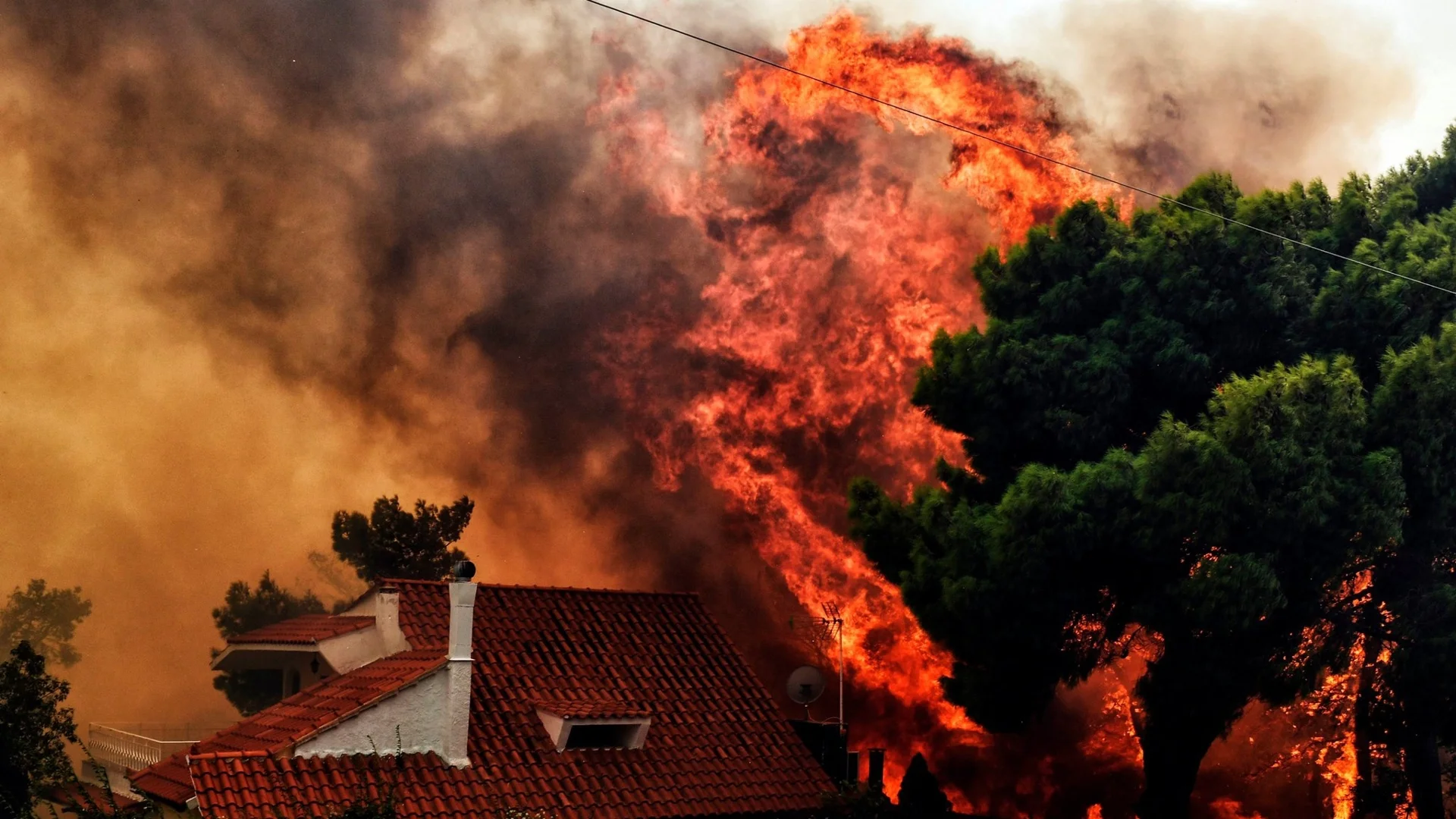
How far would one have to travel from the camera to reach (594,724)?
68.4 feet

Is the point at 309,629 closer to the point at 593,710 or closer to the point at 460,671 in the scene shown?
the point at 460,671

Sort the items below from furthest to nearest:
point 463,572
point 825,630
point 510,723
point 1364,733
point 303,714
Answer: point 825,630 < point 1364,733 < point 510,723 < point 303,714 < point 463,572

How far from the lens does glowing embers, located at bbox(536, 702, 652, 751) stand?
20.5m

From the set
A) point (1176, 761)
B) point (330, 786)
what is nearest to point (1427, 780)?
point (1176, 761)

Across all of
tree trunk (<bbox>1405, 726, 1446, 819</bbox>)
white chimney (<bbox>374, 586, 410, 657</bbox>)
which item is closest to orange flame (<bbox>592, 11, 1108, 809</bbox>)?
tree trunk (<bbox>1405, 726, 1446, 819</bbox>)

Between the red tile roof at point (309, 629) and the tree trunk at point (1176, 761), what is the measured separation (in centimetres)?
1452

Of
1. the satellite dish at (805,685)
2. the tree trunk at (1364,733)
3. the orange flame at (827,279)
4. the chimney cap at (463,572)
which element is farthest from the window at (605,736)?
the orange flame at (827,279)

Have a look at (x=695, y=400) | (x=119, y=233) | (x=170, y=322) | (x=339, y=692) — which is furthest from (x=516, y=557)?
(x=339, y=692)

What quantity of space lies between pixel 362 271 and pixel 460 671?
28168 millimetres

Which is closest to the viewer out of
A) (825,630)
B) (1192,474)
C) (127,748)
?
(1192,474)

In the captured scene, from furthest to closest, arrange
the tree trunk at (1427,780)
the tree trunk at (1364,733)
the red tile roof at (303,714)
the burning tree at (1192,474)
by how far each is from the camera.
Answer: the tree trunk at (1427,780)
the tree trunk at (1364,733)
the burning tree at (1192,474)
the red tile roof at (303,714)

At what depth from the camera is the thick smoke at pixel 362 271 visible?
41938mm

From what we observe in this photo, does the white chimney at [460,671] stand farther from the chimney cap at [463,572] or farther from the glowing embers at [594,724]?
the glowing embers at [594,724]

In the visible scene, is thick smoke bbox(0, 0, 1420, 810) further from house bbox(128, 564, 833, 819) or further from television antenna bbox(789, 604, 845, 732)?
house bbox(128, 564, 833, 819)
